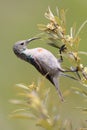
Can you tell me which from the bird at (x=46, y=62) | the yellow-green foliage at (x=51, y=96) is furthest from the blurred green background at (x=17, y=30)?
the yellow-green foliage at (x=51, y=96)

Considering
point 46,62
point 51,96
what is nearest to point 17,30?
point 46,62

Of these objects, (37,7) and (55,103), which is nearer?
(55,103)

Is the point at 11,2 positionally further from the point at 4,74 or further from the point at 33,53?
the point at 33,53

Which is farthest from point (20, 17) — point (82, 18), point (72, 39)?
point (72, 39)

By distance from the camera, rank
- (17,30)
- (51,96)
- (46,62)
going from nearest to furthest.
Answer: (51,96) < (46,62) < (17,30)

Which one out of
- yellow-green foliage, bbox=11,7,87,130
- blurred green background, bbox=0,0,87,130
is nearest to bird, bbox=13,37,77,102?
yellow-green foliage, bbox=11,7,87,130

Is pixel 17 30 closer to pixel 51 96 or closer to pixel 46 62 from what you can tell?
pixel 46 62

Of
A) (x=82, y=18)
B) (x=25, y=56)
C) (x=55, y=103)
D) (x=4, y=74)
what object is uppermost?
(x=55, y=103)

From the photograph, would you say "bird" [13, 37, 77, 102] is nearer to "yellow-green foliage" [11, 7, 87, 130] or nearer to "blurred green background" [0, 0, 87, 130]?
"yellow-green foliage" [11, 7, 87, 130]

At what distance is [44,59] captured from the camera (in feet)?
7.88

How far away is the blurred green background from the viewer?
4.16 m

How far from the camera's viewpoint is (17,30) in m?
5.10

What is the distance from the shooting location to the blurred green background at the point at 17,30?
13.6ft

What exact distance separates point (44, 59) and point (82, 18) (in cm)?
176
